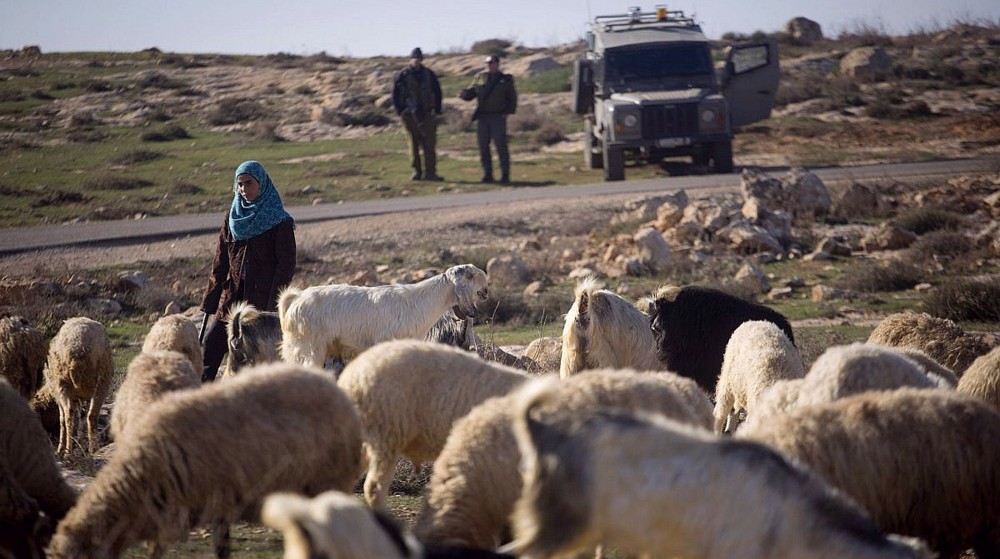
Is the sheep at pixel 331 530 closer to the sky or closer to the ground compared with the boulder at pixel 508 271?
closer to the sky

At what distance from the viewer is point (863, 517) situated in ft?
12.8

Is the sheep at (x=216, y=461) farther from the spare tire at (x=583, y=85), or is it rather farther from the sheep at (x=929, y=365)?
the spare tire at (x=583, y=85)

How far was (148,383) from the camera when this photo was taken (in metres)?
6.66

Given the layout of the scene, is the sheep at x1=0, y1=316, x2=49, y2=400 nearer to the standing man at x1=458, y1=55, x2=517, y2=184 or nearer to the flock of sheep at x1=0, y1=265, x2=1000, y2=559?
the flock of sheep at x1=0, y1=265, x2=1000, y2=559

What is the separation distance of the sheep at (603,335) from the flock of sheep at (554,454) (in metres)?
0.02

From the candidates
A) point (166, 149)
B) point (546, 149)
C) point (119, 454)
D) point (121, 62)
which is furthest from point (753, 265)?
point (121, 62)

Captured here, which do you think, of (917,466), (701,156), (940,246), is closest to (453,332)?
(917,466)

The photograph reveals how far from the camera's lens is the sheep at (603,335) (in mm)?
8508

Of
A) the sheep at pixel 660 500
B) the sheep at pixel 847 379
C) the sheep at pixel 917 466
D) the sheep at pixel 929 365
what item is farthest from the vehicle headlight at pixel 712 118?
the sheep at pixel 660 500

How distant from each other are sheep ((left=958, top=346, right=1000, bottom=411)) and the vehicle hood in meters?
15.6

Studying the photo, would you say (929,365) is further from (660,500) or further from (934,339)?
(660,500)

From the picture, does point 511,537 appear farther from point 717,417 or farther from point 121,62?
point 121,62

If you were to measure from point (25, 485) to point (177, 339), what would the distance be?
11.1ft

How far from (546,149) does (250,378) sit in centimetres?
2582
